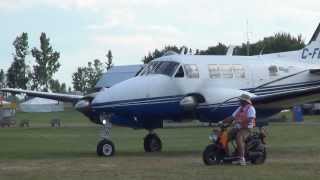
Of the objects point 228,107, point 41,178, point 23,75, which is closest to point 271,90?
point 228,107

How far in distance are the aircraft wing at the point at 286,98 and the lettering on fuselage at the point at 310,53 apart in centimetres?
316

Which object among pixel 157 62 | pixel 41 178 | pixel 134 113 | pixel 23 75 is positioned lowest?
pixel 41 178

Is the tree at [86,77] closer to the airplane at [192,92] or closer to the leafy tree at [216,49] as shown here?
the leafy tree at [216,49]

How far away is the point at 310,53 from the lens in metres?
28.8

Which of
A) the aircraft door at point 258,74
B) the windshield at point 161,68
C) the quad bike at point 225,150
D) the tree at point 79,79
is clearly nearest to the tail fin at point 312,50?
the aircraft door at point 258,74

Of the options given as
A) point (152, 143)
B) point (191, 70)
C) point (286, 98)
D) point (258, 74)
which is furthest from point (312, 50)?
point (152, 143)

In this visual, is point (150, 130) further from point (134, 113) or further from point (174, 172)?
point (174, 172)

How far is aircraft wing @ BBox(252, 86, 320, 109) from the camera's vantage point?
24.5 meters

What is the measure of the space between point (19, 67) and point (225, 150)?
12478 cm

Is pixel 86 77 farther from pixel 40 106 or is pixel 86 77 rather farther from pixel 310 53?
pixel 310 53

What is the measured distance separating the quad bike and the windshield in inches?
216

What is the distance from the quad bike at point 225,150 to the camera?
19.9 m

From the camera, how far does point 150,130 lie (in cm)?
2683

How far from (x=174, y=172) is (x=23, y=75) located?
12530cm
